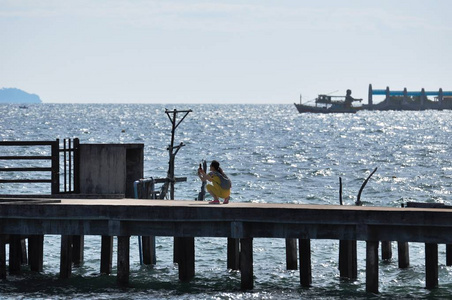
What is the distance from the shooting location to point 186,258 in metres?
23.5

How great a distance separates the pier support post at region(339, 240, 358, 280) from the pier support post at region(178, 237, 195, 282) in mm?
3689

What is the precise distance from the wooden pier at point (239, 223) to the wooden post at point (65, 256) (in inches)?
1.3

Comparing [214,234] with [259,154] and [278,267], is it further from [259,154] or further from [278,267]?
[259,154]

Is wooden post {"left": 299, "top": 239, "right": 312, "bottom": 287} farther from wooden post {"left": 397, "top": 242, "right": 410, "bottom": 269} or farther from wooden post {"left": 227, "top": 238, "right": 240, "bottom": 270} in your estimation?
wooden post {"left": 397, "top": 242, "right": 410, "bottom": 269}

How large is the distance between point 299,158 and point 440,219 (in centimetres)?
6150

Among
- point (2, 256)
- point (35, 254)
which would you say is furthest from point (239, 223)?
point (35, 254)

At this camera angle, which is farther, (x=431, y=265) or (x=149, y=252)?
(x=149, y=252)

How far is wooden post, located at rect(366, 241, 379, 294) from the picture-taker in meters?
21.0

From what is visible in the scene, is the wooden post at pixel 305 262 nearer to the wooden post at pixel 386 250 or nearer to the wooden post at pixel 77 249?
the wooden post at pixel 386 250

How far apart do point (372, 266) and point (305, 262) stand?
2.00 metres

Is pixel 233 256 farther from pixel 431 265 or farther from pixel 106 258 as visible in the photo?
pixel 431 265

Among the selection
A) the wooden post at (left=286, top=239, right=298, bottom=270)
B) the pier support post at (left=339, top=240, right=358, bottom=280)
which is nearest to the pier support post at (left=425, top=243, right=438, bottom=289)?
the pier support post at (left=339, top=240, right=358, bottom=280)

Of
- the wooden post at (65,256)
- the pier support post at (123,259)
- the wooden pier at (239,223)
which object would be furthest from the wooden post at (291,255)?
the wooden post at (65,256)

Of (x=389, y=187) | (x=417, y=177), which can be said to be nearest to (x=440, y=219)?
(x=389, y=187)
